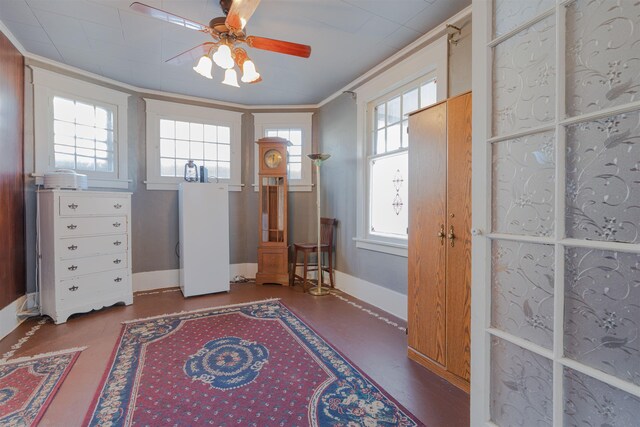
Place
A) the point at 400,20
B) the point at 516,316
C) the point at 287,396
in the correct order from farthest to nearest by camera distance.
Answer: the point at 400,20, the point at 287,396, the point at 516,316

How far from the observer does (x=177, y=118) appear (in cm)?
402

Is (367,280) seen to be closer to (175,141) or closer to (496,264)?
(496,264)

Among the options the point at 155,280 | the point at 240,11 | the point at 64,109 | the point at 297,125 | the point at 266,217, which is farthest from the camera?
the point at 297,125

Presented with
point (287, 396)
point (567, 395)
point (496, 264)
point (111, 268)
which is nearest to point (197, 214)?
point (111, 268)

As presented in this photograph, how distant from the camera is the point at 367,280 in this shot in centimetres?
338

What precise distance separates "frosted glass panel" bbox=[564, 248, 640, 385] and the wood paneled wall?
12.3 ft

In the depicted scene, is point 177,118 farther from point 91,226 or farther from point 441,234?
point 441,234

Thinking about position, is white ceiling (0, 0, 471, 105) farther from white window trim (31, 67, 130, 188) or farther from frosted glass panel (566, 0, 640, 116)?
frosted glass panel (566, 0, 640, 116)

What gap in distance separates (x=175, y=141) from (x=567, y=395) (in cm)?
441

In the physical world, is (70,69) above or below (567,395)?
above

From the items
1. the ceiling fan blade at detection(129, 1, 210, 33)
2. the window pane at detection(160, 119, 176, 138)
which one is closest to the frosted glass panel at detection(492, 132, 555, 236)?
the ceiling fan blade at detection(129, 1, 210, 33)

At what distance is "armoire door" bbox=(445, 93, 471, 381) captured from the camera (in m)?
1.76

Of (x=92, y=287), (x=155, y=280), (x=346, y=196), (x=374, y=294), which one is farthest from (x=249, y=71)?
(x=155, y=280)

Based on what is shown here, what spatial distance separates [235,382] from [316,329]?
0.93 metres
